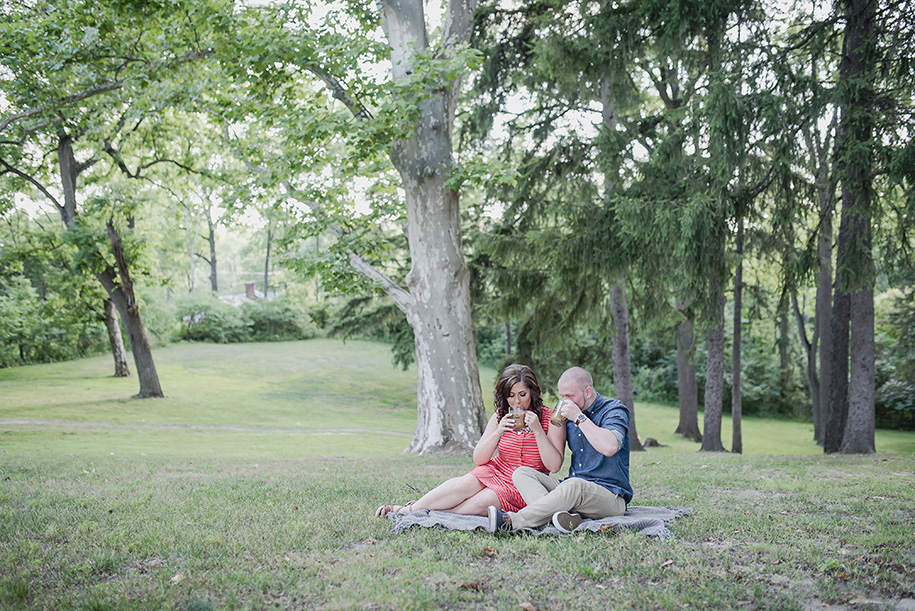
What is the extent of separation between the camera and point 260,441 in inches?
613

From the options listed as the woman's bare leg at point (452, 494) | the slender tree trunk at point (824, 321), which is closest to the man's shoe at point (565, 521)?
the woman's bare leg at point (452, 494)

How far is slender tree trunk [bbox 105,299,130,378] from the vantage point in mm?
23888

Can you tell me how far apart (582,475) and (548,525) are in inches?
17.9

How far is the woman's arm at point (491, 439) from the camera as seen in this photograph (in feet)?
15.5

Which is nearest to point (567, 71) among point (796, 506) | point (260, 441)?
point (796, 506)

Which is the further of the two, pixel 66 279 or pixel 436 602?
pixel 66 279

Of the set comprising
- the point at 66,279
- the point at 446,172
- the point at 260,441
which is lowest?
the point at 260,441

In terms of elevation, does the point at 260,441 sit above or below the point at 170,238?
below

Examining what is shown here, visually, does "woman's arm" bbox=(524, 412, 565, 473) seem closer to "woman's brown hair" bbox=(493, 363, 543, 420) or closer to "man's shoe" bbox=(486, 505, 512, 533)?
"woman's brown hair" bbox=(493, 363, 543, 420)

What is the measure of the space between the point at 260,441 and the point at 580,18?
11.5m

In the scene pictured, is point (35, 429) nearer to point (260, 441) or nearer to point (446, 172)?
point (260, 441)

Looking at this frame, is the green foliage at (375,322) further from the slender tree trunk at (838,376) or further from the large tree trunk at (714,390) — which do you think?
the slender tree trunk at (838,376)

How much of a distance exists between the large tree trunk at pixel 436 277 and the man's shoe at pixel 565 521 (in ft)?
22.1

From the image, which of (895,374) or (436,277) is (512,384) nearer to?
(436,277)
